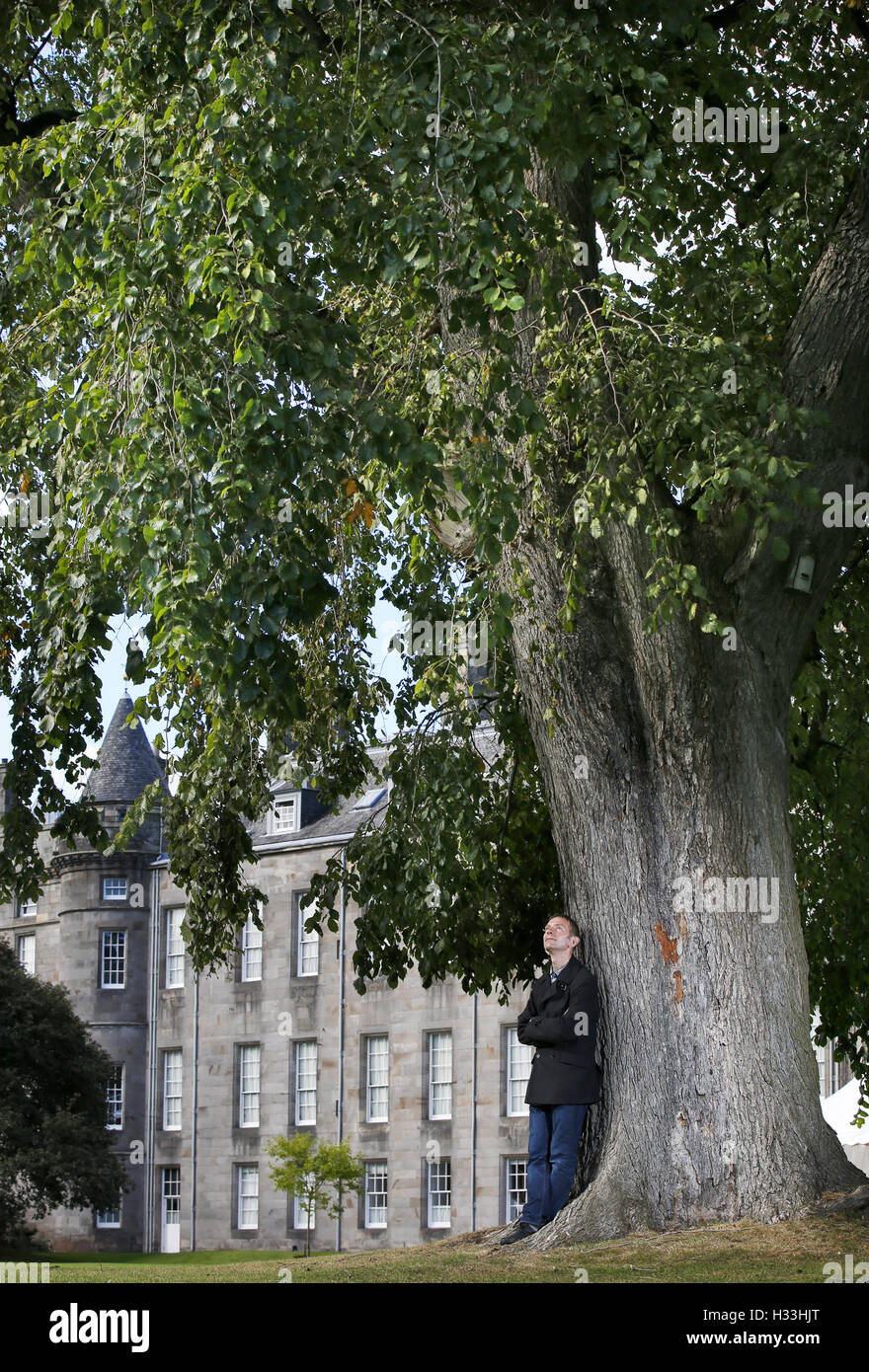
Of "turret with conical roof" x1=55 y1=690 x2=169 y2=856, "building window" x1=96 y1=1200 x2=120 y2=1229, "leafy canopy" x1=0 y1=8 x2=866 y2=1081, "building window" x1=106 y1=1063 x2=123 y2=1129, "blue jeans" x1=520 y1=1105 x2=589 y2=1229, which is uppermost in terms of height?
"turret with conical roof" x1=55 y1=690 x2=169 y2=856

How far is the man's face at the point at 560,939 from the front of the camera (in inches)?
370

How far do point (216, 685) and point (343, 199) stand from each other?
8.00ft

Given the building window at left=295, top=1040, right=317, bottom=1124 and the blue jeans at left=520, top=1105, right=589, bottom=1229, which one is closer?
the blue jeans at left=520, top=1105, right=589, bottom=1229

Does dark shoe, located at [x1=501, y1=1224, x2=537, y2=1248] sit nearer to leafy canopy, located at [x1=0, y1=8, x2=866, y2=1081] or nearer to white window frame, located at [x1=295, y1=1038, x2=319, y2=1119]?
leafy canopy, located at [x1=0, y1=8, x2=866, y2=1081]

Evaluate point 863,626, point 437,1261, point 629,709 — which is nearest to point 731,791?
point 629,709

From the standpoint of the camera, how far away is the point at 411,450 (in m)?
7.38

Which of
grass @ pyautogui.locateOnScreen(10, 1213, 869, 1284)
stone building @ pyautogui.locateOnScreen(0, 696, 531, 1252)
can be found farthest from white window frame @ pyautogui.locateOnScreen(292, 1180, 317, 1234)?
grass @ pyautogui.locateOnScreen(10, 1213, 869, 1284)

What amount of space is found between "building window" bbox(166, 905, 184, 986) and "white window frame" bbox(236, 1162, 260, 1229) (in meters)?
6.07

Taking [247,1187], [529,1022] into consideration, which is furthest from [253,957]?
[529,1022]

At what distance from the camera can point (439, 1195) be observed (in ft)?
134

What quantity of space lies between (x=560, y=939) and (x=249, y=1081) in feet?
127

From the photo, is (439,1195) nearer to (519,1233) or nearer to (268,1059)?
(268,1059)

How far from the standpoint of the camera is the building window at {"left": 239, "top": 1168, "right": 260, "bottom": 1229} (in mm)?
45156

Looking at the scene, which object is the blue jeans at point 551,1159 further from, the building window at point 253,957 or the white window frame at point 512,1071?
the building window at point 253,957
